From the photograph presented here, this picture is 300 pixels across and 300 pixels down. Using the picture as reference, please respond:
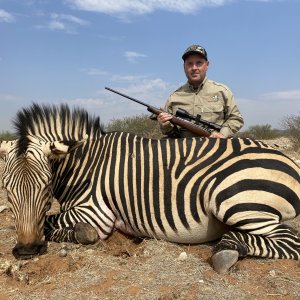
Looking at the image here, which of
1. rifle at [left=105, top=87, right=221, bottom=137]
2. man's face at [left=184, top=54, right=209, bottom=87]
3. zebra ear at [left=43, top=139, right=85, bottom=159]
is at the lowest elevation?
zebra ear at [left=43, top=139, right=85, bottom=159]

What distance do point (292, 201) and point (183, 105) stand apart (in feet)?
8.18

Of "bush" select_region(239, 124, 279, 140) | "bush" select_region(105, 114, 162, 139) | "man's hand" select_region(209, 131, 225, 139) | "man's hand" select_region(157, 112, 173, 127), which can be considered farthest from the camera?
"bush" select_region(239, 124, 279, 140)

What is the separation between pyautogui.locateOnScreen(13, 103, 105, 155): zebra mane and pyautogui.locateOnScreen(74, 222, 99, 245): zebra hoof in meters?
1.02

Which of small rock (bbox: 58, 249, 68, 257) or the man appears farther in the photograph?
the man

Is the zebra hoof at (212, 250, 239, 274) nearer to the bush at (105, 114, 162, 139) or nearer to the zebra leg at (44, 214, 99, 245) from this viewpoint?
the zebra leg at (44, 214, 99, 245)

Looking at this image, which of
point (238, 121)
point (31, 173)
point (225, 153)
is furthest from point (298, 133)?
point (31, 173)

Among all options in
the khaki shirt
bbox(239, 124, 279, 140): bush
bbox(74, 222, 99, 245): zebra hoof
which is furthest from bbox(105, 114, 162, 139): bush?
bbox(239, 124, 279, 140): bush

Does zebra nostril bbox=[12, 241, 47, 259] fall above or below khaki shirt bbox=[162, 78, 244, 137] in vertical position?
below

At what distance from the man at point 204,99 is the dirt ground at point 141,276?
2.16 metres

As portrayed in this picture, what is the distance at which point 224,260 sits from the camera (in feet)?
9.01

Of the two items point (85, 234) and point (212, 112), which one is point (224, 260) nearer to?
point (85, 234)

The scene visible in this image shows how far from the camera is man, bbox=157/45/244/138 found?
5094mm

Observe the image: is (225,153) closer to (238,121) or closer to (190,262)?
(190,262)

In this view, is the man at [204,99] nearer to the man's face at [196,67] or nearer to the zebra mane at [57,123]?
the man's face at [196,67]
